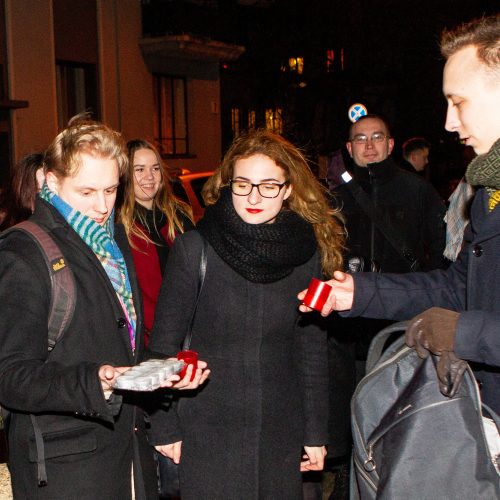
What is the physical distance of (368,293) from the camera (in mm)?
3234

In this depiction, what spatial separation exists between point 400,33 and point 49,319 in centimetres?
2460

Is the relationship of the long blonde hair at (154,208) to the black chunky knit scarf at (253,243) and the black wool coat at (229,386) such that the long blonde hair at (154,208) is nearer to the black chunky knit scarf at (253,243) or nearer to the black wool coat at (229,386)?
the black chunky knit scarf at (253,243)

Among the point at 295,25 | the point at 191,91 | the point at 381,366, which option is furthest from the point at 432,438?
the point at 295,25

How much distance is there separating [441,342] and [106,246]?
1.48m

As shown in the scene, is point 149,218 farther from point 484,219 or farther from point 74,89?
point 74,89

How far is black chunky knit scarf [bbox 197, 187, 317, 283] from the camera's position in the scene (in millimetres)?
3520

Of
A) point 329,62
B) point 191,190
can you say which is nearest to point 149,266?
point 191,190

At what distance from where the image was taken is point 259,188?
3641 millimetres

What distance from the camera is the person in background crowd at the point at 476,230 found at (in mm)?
2473

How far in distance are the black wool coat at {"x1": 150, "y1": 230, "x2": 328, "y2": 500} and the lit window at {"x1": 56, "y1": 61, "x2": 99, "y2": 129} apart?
15149 millimetres

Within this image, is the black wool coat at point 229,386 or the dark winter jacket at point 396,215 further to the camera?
the dark winter jacket at point 396,215

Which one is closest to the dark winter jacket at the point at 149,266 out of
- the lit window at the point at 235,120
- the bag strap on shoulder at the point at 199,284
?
the bag strap on shoulder at the point at 199,284

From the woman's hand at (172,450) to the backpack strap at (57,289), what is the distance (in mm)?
928

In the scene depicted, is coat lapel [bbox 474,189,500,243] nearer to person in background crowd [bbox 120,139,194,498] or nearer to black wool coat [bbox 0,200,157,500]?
black wool coat [bbox 0,200,157,500]
